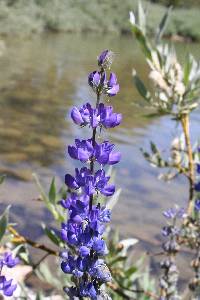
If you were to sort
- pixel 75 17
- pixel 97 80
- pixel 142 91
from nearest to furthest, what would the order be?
pixel 97 80 < pixel 142 91 < pixel 75 17

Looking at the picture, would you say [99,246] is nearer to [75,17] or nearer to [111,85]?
[111,85]

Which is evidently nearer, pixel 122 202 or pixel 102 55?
pixel 102 55

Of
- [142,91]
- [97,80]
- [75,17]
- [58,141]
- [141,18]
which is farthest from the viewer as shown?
[75,17]

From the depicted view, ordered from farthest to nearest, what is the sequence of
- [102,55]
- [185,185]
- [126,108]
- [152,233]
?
1. [126,108]
2. [185,185]
3. [152,233]
4. [102,55]

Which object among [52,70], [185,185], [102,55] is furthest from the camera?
[52,70]

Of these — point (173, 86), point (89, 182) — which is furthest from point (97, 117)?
point (173, 86)

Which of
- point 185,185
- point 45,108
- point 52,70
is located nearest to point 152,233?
point 185,185

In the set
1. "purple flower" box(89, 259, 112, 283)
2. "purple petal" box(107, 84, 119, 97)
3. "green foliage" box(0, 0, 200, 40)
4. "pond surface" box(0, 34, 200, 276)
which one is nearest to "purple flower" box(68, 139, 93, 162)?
"purple petal" box(107, 84, 119, 97)

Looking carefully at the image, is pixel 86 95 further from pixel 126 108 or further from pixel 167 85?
pixel 167 85
